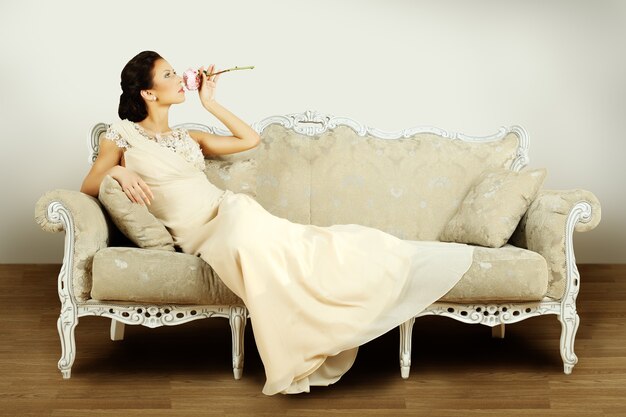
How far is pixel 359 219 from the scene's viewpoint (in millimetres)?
3977

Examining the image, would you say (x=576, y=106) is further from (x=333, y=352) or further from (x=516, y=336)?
(x=333, y=352)

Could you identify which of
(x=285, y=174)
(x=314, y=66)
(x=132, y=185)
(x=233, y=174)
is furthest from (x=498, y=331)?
(x=314, y=66)

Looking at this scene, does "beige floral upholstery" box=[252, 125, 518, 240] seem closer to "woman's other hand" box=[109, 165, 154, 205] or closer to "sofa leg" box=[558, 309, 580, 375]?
"woman's other hand" box=[109, 165, 154, 205]

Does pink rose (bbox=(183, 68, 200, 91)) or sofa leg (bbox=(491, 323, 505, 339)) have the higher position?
pink rose (bbox=(183, 68, 200, 91))

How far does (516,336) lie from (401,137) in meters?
1.04

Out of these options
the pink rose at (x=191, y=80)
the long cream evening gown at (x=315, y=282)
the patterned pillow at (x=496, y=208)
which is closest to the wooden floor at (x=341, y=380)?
the long cream evening gown at (x=315, y=282)

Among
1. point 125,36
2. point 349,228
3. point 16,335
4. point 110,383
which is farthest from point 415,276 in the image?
point 125,36

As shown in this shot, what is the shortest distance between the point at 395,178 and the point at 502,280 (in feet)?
3.01

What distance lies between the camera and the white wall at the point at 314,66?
501 cm

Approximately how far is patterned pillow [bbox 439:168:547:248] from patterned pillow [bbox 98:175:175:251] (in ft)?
4.06

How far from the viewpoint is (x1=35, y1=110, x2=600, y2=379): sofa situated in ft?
10.6

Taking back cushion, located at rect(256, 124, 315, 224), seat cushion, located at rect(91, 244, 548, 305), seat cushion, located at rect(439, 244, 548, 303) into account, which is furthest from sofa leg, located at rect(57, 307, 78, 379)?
seat cushion, located at rect(439, 244, 548, 303)

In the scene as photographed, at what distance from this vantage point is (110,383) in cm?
326

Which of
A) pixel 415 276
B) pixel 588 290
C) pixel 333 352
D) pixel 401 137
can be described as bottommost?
pixel 588 290
